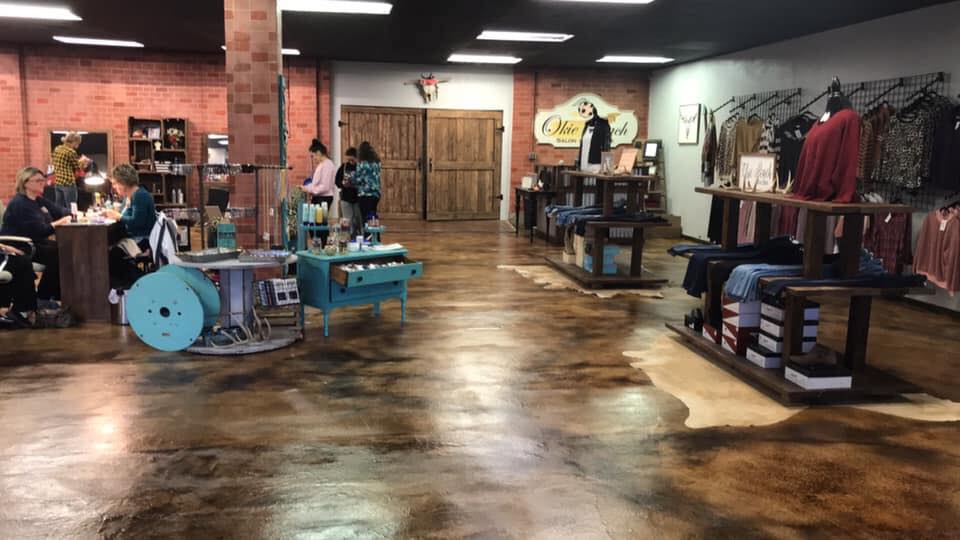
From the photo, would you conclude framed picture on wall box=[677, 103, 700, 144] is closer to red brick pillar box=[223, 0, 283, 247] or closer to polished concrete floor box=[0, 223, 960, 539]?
polished concrete floor box=[0, 223, 960, 539]

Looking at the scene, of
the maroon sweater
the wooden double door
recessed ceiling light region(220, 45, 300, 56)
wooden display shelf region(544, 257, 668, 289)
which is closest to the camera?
A: the maroon sweater

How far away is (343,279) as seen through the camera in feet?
18.4

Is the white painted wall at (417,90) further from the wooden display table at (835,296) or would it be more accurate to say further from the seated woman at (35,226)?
the wooden display table at (835,296)

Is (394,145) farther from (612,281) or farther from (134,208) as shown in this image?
(134,208)

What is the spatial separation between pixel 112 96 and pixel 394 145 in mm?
4733

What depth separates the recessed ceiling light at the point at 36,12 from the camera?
8.64 meters

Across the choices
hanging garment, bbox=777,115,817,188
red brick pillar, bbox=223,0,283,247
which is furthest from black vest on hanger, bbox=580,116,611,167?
red brick pillar, bbox=223,0,283,247

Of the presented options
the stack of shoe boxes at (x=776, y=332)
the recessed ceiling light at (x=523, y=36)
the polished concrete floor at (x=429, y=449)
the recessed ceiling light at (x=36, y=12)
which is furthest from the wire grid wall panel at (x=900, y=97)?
the recessed ceiling light at (x=36, y=12)

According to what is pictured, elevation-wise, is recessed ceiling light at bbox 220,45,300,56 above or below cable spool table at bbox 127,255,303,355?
above

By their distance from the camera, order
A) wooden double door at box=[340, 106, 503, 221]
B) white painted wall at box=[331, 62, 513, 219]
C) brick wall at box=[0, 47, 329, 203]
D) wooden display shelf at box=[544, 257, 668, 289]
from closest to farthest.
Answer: wooden display shelf at box=[544, 257, 668, 289], brick wall at box=[0, 47, 329, 203], white painted wall at box=[331, 62, 513, 219], wooden double door at box=[340, 106, 503, 221]

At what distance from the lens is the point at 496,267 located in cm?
920

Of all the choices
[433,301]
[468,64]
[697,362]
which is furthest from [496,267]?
[468,64]

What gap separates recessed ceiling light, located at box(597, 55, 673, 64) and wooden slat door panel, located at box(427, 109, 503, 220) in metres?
2.39

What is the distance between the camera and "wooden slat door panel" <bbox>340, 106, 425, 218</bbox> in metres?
13.4
